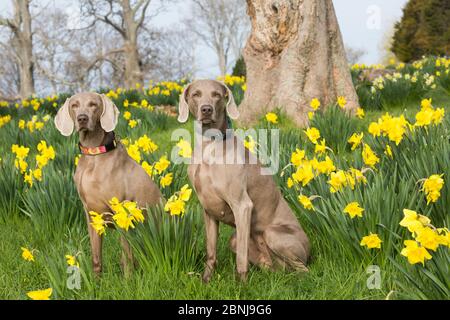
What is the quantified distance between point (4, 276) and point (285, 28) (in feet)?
16.5

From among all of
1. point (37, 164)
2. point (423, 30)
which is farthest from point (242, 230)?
point (423, 30)

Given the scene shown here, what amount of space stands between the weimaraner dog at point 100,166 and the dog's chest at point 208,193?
32cm

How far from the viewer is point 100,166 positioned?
2.86 meters

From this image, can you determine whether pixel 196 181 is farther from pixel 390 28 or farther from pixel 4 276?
pixel 390 28

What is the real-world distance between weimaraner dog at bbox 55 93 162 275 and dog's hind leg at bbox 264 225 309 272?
0.77m

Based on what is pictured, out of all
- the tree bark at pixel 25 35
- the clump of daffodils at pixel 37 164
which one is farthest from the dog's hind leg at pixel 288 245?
the tree bark at pixel 25 35

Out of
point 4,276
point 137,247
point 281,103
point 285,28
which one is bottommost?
point 4,276

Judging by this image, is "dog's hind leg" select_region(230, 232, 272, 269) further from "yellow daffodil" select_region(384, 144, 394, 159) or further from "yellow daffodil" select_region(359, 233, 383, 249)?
"yellow daffodil" select_region(384, 144, 394, 159)

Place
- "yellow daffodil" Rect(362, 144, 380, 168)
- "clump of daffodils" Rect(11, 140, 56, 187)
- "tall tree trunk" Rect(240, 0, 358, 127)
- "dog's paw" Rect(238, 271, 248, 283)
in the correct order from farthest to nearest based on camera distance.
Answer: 1. "tall tree trunk" Rect(240, 0, 358, 127)
2. "clump of daffodils" Rect(11, 140, 56, 187)
3. "yellow daffodil" Rect(362, 144, 380, 168)
4. "dog's paw" Rect(238, 271, 248, 283)

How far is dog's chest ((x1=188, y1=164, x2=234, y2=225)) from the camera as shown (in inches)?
109

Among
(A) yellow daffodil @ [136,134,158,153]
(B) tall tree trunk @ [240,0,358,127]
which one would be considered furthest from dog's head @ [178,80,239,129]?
(B) tall tree trunk @ [240,0,358,127]

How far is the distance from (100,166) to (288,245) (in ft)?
3.84

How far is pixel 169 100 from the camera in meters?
10.3
